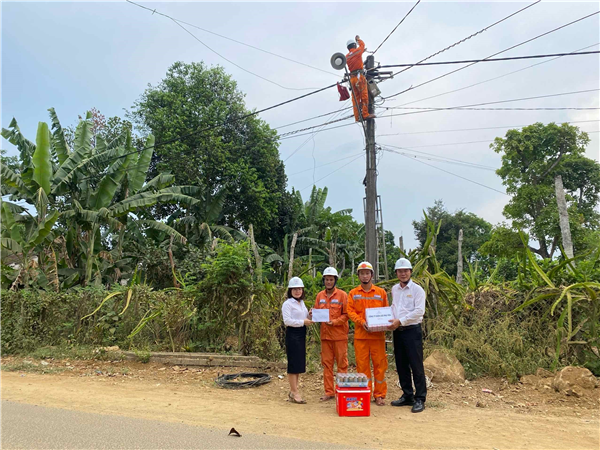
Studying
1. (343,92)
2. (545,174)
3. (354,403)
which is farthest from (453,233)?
(354,403)

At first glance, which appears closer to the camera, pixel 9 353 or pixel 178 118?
pixel 9 353

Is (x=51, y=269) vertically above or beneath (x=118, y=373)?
above

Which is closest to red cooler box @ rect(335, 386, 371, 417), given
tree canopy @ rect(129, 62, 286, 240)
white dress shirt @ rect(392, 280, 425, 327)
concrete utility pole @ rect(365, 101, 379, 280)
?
white dress shirt @ rect(392, 280, 425, 327)

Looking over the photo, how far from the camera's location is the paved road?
161 inches

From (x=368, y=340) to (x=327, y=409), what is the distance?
1.03 m

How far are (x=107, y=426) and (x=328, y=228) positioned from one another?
20.4 meters

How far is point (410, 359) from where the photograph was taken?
5.49 meters

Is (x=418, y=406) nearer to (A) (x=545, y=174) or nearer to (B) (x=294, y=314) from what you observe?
(B) (x=294, y=314)

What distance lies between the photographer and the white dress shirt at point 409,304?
546cm

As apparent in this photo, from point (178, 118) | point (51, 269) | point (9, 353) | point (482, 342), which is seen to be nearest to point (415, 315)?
point (482, 342)

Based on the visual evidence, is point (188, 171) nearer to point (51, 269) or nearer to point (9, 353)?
point (51, 269)

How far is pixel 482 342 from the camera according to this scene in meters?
7.21

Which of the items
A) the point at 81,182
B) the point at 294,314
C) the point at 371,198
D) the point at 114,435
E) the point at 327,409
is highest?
the point at 81,182

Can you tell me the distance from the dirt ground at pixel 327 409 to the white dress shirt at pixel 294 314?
1.09 m
